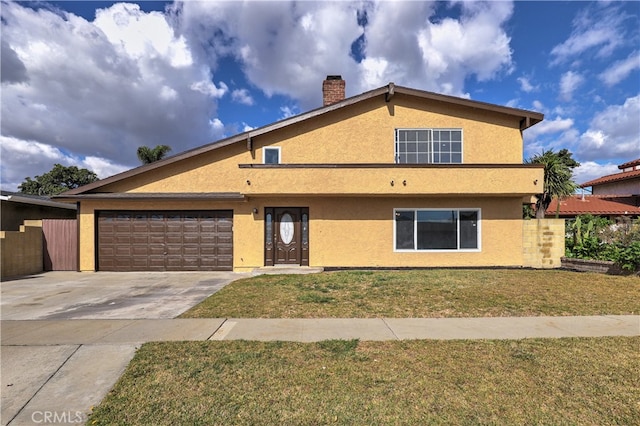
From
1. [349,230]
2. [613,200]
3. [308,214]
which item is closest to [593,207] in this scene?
[613,200]

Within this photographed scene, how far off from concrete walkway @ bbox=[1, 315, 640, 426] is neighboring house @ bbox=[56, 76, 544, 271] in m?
6.42

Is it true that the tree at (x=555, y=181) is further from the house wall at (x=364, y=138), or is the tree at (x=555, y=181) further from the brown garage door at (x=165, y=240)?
the brown garage door at (x=165, y=240)

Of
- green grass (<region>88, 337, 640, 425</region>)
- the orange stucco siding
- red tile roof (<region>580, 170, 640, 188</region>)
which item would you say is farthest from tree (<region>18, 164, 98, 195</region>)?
red tile roof (<region>580, 170, 640, 188</region>)

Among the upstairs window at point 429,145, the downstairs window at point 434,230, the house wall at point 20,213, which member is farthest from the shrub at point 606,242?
the house wall at point 20,213

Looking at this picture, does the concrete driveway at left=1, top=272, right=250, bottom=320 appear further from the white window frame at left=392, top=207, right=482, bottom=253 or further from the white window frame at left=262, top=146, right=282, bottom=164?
the white window frame at left=392, top=207, right=482, bottom=253

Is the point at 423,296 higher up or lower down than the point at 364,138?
lower down

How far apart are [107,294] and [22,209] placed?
32.7 feet

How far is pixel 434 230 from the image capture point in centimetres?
1274

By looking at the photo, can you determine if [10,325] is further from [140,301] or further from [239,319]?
[239,319]

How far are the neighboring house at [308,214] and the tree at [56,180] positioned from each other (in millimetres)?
39443

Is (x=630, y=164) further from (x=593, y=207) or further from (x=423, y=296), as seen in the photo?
(x=423, y=296)

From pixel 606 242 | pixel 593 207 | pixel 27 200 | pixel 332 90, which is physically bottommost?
pixel 606 242

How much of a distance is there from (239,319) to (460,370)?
3.87 m

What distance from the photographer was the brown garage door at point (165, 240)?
41.5 feet
